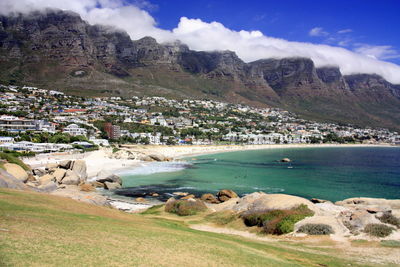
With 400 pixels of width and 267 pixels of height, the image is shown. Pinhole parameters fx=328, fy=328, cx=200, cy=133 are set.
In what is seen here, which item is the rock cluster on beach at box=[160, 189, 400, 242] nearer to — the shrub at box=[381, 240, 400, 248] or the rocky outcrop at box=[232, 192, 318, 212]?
the rocky outcrop at box=[232, 192, 318, 212]

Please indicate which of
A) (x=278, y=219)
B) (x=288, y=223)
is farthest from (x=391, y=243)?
(x=278, y=219)

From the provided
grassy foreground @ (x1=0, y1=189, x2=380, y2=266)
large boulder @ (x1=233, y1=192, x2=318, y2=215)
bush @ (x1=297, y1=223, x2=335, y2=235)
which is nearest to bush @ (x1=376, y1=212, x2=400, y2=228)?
bush @ (x1=297, y1=223, x2=335, y2=235)

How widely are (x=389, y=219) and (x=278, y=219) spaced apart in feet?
24.0

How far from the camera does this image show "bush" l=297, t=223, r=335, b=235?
70.4ft

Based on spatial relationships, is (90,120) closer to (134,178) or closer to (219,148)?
(219,148)

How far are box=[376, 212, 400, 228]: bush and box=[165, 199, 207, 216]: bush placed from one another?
49.7 feet

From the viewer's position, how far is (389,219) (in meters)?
22.1

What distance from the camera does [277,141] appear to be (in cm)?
18212

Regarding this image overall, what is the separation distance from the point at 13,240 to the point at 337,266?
1366cm

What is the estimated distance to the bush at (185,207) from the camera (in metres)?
30.5

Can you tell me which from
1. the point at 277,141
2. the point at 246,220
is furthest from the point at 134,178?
the point at 277,141

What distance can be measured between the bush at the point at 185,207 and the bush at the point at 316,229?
11279 millimetres

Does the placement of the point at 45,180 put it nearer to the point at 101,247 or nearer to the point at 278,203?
the point at 278,203

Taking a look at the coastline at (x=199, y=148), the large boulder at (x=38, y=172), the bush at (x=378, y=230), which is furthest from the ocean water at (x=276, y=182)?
the coastline at (x=199, y=148)
